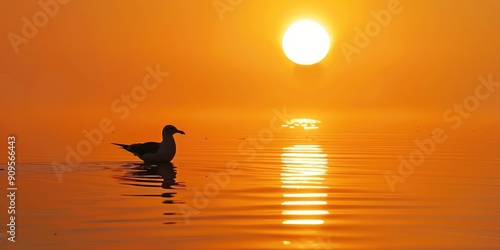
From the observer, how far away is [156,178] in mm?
22703

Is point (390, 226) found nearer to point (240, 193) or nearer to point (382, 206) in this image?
point (382, 206)

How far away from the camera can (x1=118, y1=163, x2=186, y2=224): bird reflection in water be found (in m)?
18.4

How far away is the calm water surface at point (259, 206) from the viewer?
42.1ft

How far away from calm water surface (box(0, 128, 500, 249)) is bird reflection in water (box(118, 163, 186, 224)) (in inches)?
1.3

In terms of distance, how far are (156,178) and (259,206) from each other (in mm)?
6654

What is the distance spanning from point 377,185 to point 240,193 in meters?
3.99

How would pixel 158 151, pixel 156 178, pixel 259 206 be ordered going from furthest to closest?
1. pixel 158 151
2. pixel 156 178
3. pixel 259 206

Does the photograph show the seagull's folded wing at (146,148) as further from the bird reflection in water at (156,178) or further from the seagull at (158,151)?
the bird reflection in water at (156,178)

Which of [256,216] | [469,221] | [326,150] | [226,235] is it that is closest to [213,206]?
[256,216]

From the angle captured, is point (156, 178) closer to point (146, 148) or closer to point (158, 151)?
point (158, 151)

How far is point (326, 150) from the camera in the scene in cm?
3638

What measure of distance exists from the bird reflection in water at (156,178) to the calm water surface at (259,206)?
0.03 metres

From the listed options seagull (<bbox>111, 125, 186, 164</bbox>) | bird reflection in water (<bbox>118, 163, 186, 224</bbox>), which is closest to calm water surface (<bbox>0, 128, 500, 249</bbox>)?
bird reflection in water (<bbox>118, 163, 186, 224</bbox>)

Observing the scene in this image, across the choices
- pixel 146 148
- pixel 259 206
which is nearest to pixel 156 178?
pixel 146 148
